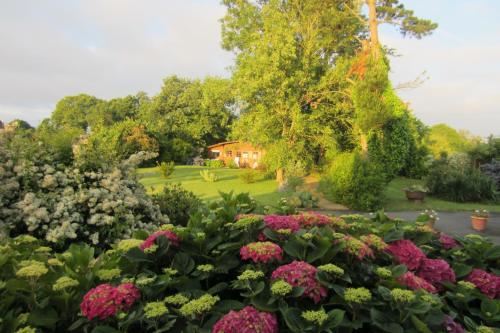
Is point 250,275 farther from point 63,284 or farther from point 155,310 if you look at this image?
point 63,284

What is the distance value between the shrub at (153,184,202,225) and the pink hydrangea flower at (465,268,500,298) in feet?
16.2

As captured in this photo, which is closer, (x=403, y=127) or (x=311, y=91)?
(x=403, y=127)

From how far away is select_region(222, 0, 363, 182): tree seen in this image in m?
18.0

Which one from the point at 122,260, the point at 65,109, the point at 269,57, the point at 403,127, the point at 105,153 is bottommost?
the point at 122,260

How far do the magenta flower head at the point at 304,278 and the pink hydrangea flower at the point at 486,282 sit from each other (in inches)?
40.5

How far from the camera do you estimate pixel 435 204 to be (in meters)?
13.7

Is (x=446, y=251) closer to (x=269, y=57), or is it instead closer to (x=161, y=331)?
(x=161, y=331)

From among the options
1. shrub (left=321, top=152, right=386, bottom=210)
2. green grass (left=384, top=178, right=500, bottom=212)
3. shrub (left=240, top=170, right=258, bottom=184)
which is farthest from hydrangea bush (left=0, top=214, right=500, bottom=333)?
shrub (left=240, top=170, right=258, bottom=184)

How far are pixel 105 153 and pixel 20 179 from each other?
1252 millimetres

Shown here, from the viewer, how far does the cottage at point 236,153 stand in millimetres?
38781

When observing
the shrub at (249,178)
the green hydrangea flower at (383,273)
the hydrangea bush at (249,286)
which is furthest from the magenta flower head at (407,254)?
the shrub at (249,178)

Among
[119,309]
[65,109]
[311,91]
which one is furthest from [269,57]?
[65,109]

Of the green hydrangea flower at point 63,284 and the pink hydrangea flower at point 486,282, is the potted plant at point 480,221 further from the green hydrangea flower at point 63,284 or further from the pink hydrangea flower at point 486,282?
the green hydrangea flower at point 63,284

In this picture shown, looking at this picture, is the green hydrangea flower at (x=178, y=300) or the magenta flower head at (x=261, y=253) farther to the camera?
the magenta flower head at (x=261, y=253)
